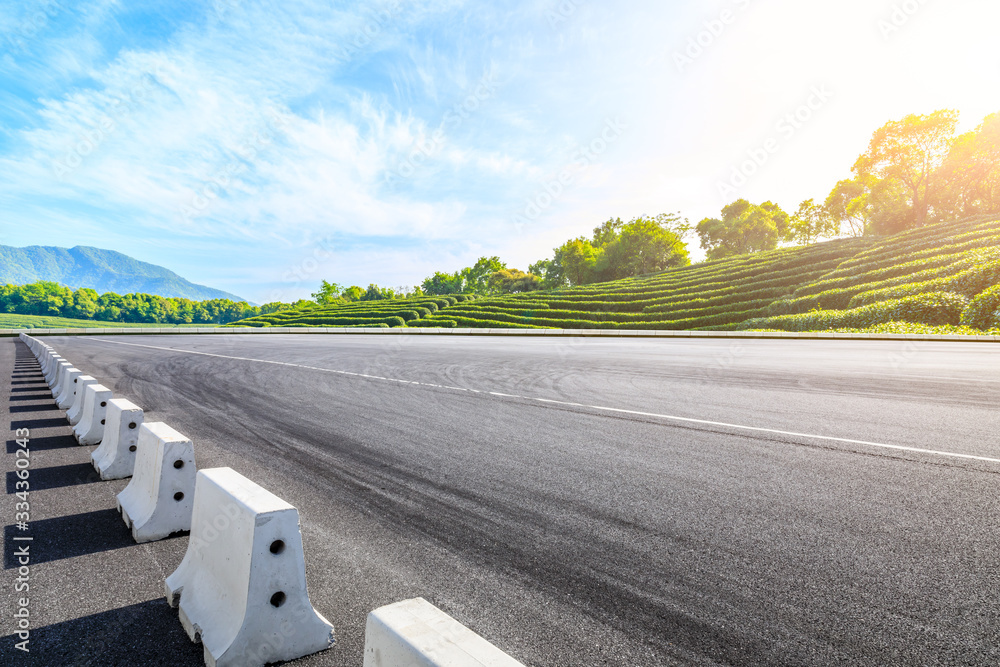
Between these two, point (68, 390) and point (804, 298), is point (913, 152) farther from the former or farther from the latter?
point (68, 390)

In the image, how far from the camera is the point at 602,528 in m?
3.23

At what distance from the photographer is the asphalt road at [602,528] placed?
2.14 m

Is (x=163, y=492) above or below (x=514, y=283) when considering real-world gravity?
below

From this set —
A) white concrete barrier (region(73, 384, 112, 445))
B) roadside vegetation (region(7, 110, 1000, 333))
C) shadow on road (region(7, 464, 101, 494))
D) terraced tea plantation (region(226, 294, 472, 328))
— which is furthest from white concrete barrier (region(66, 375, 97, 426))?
terraced tea plantation (region(226, 294, 472, 328))

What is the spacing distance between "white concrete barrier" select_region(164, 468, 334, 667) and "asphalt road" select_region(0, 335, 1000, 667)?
12 centimetres

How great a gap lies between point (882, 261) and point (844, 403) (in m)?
39.9

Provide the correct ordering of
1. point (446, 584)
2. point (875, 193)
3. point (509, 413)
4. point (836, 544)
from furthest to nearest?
point (875, 193), point (509, 413), point (836, 544), point (446, 584)

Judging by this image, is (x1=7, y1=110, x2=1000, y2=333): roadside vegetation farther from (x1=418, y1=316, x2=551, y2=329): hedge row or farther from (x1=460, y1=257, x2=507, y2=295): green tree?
(x1=460, y1=257, x2=507, y2=295): green tree

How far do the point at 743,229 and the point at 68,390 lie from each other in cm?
9863

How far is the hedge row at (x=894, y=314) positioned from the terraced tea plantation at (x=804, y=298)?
0.18 feet

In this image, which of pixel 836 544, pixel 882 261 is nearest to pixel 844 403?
pixel 836 544

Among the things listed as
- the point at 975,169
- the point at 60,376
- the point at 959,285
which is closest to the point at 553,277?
the point at 975,169

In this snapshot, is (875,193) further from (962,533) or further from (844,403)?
(962,533)

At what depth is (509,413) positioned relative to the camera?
23.2 feet
